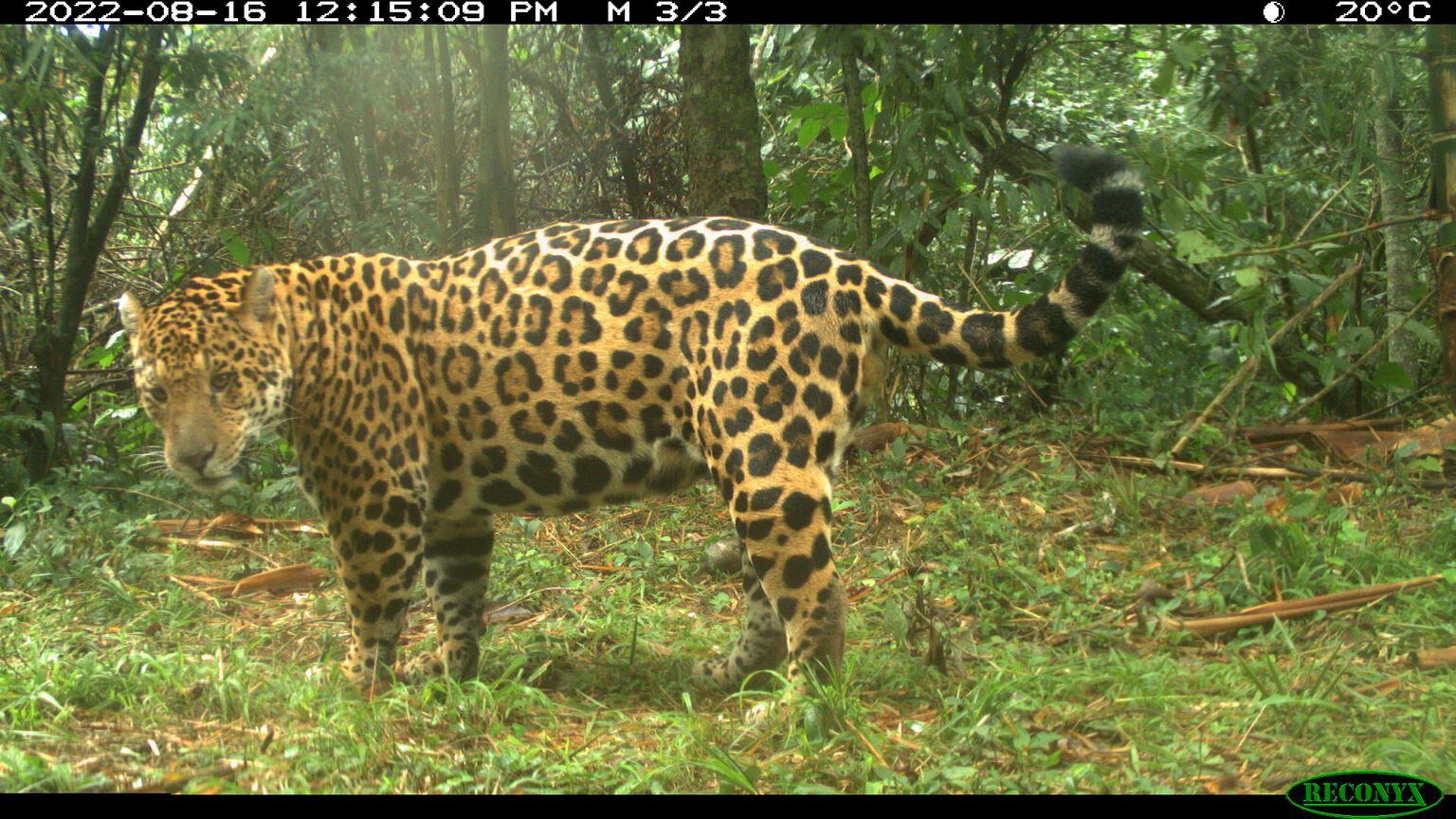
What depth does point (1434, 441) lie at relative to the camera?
6.64 metres

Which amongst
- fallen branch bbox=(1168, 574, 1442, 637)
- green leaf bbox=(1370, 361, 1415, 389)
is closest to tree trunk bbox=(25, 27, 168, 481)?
fallen branch bbox=(1168, 574, 1442, 637)

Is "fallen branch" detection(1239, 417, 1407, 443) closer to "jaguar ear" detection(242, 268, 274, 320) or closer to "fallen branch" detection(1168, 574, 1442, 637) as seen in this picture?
"fallen branch" detection(1168, 574, 1442, 637)

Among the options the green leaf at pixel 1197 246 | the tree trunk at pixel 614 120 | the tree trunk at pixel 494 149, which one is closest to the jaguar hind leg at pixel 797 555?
the green leaf at pixel 1197 246

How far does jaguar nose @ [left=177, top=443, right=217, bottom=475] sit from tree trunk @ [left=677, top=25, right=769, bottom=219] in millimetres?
3313

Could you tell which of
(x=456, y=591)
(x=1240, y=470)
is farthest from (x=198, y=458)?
(x=1240, y=470)

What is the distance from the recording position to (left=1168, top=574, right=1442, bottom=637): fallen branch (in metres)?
4.92

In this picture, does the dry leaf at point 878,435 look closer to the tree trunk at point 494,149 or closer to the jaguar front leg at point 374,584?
the tree trunk at point 494,149

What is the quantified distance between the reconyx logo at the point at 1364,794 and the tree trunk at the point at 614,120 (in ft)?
19.2

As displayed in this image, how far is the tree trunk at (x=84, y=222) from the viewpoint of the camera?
23.9 feet

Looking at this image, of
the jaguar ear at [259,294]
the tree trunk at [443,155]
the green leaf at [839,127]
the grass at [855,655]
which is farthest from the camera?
the tree trunk at [443,155]

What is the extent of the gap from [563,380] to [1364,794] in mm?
3039

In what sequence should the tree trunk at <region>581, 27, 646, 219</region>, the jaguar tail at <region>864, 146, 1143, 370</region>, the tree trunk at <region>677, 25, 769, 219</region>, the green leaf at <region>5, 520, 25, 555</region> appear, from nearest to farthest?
the jaguar tail at <region>864, 146, 1143, 370</region> < the green leaf at <region>5, 520, 25, 555</region> < the tree trunk at <region>677, 25, 769, 219</region> < the tree trunk at <region>581, 27, 646, 219</region>
